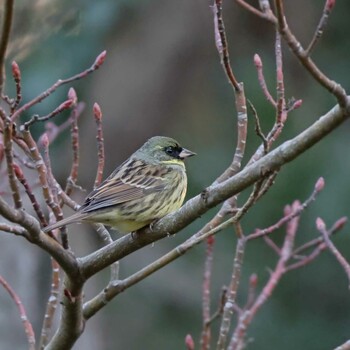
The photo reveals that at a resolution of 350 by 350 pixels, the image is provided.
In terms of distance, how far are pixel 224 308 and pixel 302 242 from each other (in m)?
4.99

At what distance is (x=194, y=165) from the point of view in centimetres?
953

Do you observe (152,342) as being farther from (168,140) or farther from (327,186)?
(168,140)

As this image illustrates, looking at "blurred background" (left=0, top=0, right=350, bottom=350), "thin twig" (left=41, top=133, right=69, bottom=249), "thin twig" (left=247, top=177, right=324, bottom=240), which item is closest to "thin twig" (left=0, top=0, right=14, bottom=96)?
"thin twig" (left=41, top=133, right=69, bottom=249)

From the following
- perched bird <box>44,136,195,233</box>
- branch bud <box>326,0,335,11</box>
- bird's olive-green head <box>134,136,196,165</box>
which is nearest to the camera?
branch bud <box>326,0,335,11</box>

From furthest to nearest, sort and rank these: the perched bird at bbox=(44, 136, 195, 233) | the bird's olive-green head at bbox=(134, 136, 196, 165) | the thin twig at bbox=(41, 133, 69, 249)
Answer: the bird's olive-green head at bbox=(134, 136, 196, 165) < the perched bird at bbox=(44, 136, 195, 233) < the thin twig at bbox=(41, 133, 69, 249)

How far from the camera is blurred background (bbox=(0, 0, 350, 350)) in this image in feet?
25.2

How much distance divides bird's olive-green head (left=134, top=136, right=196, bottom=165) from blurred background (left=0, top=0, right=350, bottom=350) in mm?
2146

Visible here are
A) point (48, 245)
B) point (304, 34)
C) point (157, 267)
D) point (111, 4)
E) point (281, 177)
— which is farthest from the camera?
point (304, 34)

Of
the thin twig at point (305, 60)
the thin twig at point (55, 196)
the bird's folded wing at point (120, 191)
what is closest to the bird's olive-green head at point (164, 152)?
the bird's folded wing at point (120, 191)

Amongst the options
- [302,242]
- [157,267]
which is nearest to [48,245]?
[157,267]

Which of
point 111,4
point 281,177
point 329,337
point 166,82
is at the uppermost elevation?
point 111,4

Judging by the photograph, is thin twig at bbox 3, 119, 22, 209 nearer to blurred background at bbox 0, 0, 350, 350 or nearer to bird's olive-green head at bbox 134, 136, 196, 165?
bird's olive-green head at bbox 134, 136, 196, 165

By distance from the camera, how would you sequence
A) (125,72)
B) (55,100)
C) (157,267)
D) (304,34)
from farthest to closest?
(304,34)
(125,72)
(55,100)
(157,267)

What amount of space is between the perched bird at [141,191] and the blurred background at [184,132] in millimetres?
2205
